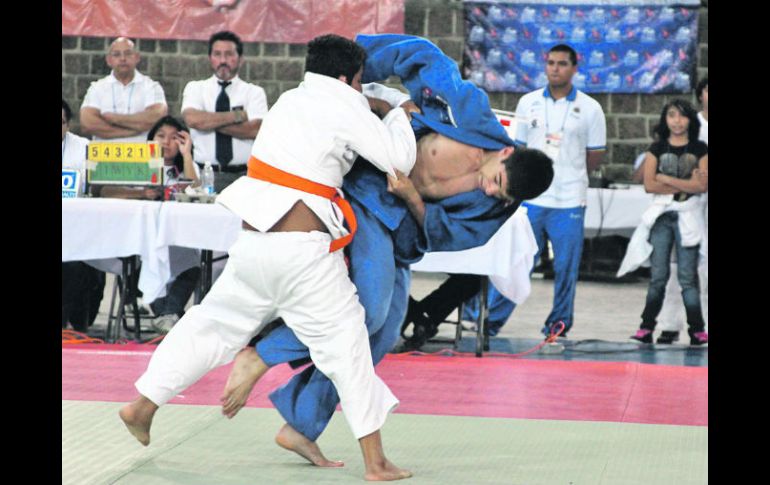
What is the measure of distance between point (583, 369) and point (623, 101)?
221 inches

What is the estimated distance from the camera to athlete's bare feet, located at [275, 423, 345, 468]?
163 inches

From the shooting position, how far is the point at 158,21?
471 inches

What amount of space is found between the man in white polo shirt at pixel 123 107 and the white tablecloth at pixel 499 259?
9.70ft

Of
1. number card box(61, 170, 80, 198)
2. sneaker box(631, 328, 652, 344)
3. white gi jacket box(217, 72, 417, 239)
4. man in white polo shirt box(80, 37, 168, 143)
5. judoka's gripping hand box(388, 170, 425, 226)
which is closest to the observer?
white gi jacket box(217, 72, 417, 239)

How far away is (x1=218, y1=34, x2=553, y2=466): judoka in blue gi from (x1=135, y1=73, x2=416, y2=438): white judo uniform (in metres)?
0.09

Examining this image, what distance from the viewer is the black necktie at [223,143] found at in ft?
26.7

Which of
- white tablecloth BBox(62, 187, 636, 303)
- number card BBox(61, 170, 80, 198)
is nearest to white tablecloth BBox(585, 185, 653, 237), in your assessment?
white tablecloth BBox(62, 187, 636, 303)

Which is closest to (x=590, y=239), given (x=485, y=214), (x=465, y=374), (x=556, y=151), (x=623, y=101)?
(x=623, y=101)

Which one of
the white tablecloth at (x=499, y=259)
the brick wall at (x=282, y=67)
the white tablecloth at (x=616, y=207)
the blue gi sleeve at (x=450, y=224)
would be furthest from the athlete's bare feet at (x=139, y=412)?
the brick wall at (x=282, y=67)

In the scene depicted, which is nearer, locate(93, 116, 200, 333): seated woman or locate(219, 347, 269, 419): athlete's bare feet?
locate(219, 347, 269, 419): athlete's bare feet

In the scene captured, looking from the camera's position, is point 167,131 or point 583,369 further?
point 167,131

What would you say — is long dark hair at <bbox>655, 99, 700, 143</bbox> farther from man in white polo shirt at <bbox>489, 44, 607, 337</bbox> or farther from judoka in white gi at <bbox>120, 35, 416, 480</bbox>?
judoka in white gi at <bbox>120, 35, 416, 480</bbox>

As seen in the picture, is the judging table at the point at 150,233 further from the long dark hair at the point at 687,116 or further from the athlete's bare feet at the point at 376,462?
the athlete's bare feet at the point at 376,462

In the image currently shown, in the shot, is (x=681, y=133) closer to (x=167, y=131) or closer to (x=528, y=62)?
(x=167, y=131)
